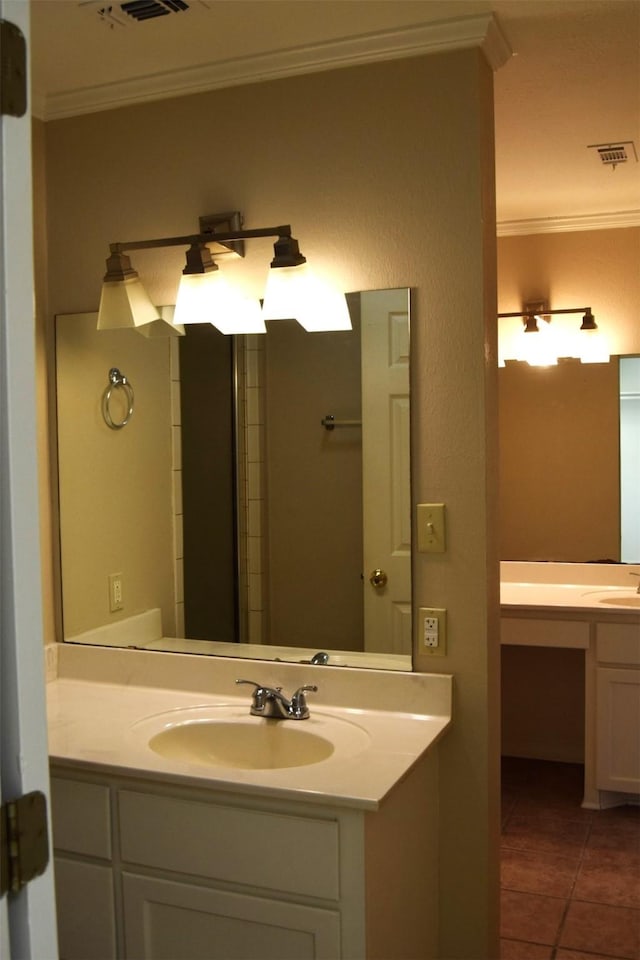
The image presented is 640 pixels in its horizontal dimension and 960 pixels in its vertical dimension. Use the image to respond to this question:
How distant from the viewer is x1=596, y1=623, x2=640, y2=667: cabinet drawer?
360 cm

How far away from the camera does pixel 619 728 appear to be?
11.9 feet

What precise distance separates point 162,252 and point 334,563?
3.27 ft

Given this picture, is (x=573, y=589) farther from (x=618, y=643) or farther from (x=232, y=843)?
(x=232, y=843)

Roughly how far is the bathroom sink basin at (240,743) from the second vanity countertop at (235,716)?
22mm

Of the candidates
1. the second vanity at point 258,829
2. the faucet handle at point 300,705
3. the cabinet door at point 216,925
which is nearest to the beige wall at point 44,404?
the second vanity at point 258,829

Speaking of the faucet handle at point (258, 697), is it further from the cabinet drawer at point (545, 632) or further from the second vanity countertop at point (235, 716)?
the cabinet drawer at point (545, 632)

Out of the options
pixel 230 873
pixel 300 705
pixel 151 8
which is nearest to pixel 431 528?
pixel 300 705

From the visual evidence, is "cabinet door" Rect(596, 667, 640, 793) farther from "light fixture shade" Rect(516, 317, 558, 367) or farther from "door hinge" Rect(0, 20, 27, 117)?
"door hinge" Rect(0, 20, 27, 117)

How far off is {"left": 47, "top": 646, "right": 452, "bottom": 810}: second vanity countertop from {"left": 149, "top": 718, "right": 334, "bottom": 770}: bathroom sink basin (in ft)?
0.07

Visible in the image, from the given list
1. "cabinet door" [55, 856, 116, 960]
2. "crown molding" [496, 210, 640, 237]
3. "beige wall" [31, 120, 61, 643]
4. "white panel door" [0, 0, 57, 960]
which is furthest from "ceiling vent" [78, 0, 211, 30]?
"crown molding" [496, 210, 640, 237]

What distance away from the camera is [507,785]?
4.01m

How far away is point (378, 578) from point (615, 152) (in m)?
1.83

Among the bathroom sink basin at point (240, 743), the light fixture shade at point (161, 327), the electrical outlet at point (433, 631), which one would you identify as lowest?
the bathroom sink basin at point (240, 743)

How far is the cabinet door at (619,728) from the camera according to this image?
3.62m
